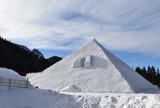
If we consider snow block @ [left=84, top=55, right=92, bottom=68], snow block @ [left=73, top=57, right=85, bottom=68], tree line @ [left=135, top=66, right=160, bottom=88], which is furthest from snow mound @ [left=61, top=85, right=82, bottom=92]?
tree line @ [left=135, top=66, right=160, bottom=88]

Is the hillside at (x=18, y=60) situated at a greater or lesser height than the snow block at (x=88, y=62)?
greater

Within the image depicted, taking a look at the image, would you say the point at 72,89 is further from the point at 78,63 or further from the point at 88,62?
the point at 78,63

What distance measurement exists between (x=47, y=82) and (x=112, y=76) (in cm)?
1043

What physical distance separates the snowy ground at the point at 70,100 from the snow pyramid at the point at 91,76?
774cm

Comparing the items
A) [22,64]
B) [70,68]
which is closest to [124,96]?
[70,68]

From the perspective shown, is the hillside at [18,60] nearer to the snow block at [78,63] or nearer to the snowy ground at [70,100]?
the snow block at [78,63]

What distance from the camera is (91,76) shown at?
134 ft

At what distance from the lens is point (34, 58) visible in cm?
12938

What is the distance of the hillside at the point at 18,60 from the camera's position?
10444cm

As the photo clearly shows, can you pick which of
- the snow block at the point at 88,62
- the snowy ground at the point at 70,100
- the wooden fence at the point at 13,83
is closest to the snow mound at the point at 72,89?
the snow block at the point at 88,62

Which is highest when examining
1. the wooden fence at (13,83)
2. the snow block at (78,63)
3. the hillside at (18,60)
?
the hillside at (18,60)

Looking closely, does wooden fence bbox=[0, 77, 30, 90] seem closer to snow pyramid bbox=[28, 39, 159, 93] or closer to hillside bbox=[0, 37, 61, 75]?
snow pyramid bbox=[28, 39, 159, 93]

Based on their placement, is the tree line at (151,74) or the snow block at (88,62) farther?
the tree line at (151,74)

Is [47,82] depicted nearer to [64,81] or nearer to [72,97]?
[64,81]
